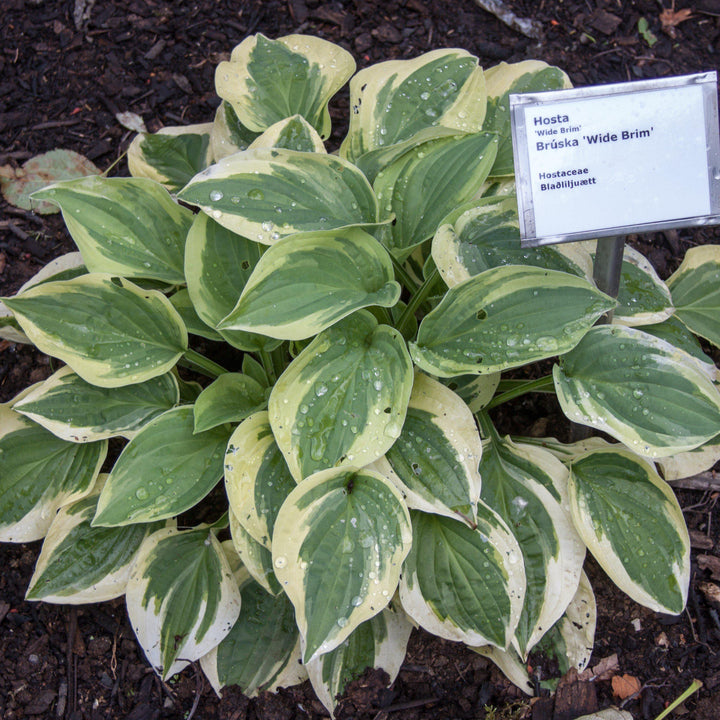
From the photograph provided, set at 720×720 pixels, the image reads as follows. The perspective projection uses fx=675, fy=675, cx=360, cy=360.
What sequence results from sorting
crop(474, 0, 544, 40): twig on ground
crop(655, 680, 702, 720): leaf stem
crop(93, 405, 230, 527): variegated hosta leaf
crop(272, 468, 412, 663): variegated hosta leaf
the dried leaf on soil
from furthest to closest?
crop(474, 0, 544, 40): twig on ground, the dried leaf on soil, crop(655, 680, 702, 720): leaf stem, crop(93, 405, 230, 527): variegated hosta leaf, crop(272, 468, 412, 663): variegated hosta leaf

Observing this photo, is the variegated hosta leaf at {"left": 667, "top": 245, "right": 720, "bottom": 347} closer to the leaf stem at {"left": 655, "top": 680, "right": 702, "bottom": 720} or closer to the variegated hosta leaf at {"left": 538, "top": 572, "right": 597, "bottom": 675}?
the variegated hosta leaf at {"left": 538, "top": 572, "right": 597, "bottom": 675}

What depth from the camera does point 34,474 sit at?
5.39ft

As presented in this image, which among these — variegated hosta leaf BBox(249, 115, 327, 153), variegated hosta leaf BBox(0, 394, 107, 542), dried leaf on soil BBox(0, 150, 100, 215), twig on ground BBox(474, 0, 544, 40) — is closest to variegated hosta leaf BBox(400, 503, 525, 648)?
variegated hosta leaf BBox(0, 394, 107, 542)

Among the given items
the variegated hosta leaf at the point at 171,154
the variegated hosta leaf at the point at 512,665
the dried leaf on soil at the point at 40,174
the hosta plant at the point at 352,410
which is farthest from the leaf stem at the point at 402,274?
the dried leaf on soil at the point at 40,174

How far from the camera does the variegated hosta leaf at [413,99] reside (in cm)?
173

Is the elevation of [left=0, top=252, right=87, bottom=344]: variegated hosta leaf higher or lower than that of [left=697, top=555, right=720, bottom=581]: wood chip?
higher

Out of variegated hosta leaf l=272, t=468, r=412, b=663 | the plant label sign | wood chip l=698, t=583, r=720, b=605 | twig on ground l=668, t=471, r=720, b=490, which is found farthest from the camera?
twig on ground l=668, t=471, r=720, b=490

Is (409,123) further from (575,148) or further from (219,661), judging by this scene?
(219,661)

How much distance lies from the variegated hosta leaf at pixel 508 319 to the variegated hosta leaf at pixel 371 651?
2.26 ft

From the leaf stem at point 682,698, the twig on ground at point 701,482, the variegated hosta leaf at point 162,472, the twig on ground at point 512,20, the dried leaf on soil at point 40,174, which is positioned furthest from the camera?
the twig on ground at point 512,20

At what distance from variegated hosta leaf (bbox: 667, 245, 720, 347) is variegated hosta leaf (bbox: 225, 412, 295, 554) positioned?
114 cm

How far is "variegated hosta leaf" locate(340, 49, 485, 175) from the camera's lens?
1.73 m

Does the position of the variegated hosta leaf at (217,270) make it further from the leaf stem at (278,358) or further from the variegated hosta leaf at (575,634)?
the variegated hosta leaf at (575,634)

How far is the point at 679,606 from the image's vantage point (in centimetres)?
145
